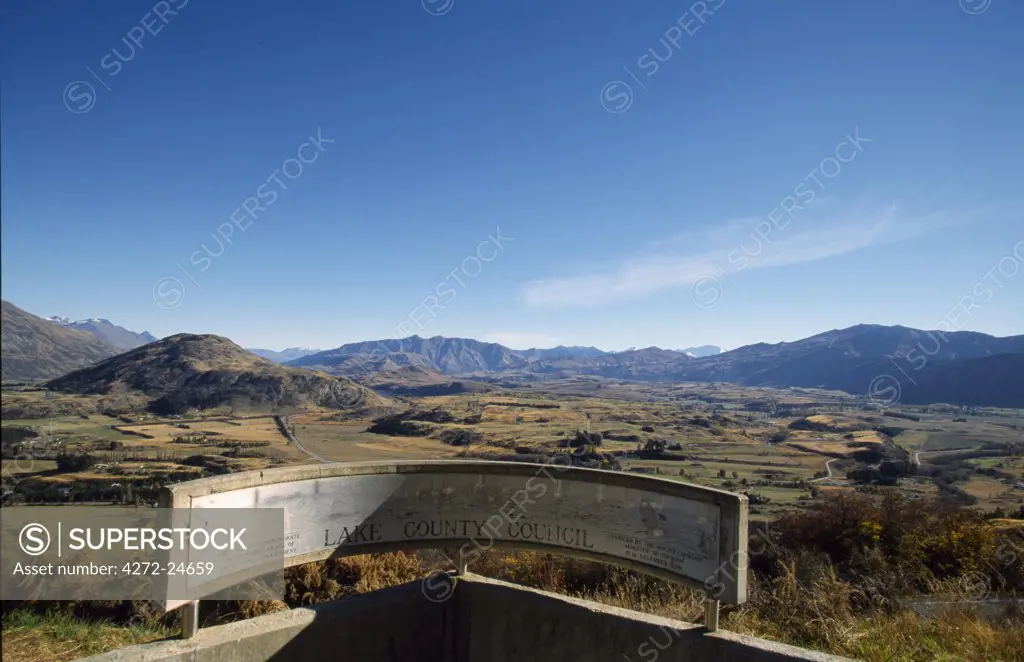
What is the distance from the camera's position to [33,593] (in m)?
7.68

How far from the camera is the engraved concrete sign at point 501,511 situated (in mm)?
5035

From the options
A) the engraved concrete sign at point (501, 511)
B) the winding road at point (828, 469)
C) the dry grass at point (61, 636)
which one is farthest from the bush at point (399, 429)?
the engraved concrete sign at point (501, 511)

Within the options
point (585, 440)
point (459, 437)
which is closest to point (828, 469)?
point (585, 440)

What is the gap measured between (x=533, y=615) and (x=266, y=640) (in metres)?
2.40

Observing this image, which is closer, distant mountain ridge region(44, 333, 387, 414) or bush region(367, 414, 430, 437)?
bush region(367, 414, 430, 437)

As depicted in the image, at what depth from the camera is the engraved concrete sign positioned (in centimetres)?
504

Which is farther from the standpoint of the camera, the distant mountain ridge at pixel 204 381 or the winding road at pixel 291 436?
the distant mountain ridge at pixel 204 381

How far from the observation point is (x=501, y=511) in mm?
6402

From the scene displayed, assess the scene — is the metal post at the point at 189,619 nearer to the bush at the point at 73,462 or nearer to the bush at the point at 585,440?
the bush at the point at 73,462

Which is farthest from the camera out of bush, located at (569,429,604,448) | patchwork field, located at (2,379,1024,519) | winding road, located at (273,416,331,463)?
bush, located at (569,429,604,448)

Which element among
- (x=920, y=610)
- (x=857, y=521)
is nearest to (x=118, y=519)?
(x=920, y=610)

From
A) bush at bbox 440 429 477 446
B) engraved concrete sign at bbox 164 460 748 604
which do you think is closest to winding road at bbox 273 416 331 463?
bush at bbox 440 429 477 446

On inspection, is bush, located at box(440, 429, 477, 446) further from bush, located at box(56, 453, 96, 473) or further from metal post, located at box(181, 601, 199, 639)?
metal post, located at box(181, 601, 199, 639)

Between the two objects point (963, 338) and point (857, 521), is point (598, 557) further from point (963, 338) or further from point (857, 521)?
point (963, 338)
